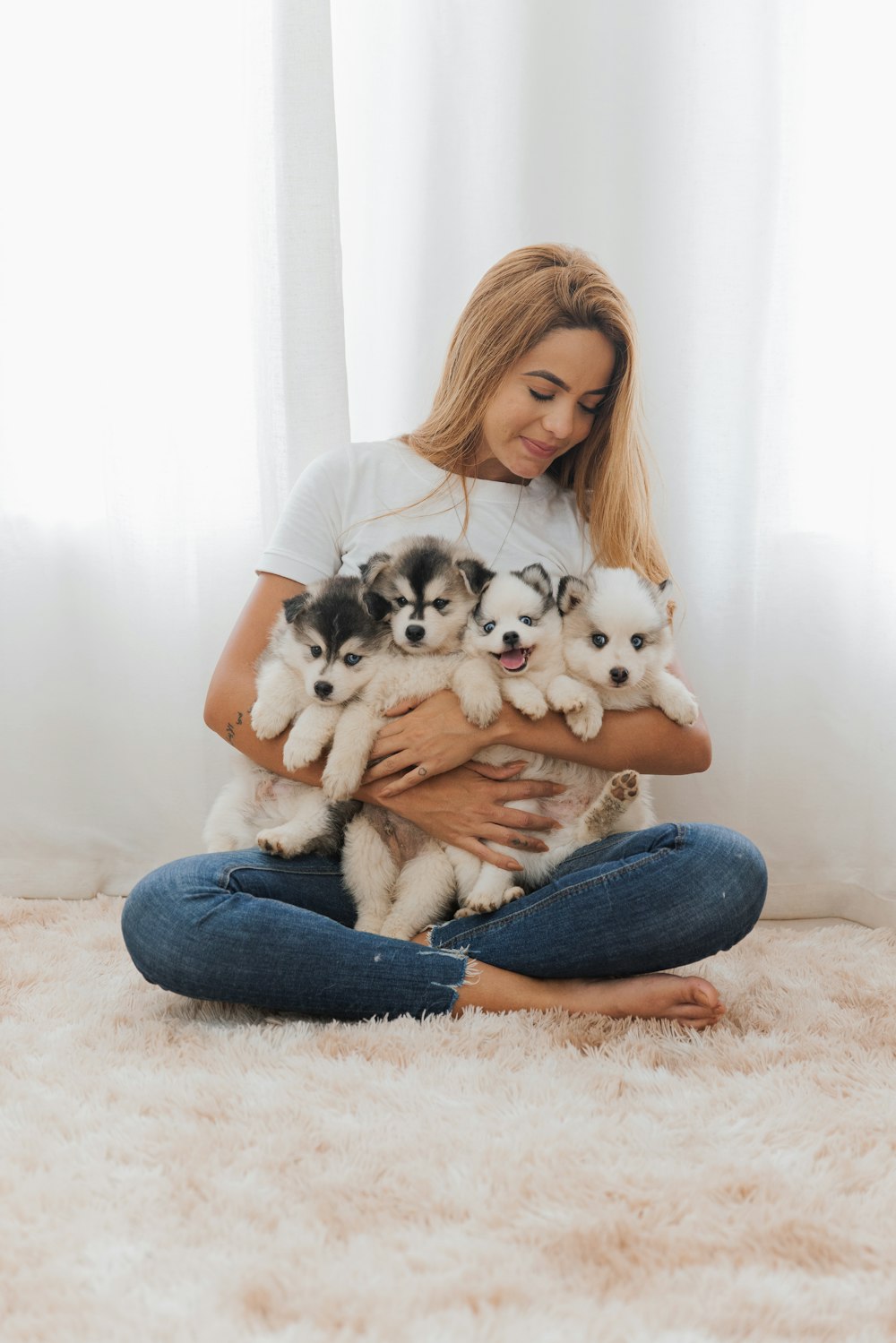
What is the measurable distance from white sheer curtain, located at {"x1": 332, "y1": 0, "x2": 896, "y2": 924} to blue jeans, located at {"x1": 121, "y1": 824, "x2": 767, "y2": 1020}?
0.88 meters

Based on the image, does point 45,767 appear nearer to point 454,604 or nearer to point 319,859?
point 319,859

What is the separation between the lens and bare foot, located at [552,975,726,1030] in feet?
5.66

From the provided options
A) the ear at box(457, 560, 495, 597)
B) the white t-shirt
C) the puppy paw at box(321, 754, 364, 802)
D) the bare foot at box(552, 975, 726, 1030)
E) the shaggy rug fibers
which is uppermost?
the white t-shirt

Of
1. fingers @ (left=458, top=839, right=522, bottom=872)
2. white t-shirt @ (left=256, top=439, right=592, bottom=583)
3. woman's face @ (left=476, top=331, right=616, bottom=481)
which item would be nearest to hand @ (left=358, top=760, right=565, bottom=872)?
fingers @ (left=458, top=839, right=522, bottom=872)

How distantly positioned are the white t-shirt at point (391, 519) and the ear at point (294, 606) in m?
0.13

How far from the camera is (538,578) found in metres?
1.95

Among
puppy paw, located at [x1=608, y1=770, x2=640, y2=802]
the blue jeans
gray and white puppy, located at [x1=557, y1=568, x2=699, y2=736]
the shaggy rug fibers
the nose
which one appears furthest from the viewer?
the nose

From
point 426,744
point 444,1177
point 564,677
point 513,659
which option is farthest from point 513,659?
point 444,1177

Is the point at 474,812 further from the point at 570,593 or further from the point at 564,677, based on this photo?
the point at 570,593

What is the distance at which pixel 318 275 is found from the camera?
246 cm

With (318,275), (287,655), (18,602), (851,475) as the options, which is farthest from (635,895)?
(18,602)

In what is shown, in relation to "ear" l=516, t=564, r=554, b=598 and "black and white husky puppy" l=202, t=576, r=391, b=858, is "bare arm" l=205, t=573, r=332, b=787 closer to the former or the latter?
"black and white husky puppy" l=202, t=576, r=391, b=858

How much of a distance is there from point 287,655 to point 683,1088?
103cm

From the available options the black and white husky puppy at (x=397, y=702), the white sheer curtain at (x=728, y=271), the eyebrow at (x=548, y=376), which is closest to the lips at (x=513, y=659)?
the black and white husky puppy at (x=397, y=702)
